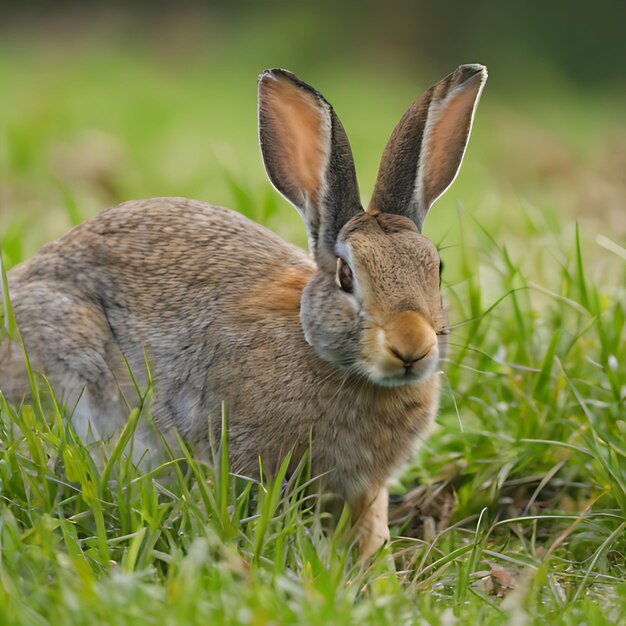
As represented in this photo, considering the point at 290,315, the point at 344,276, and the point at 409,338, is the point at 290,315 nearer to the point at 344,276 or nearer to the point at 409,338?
the point at 344,276

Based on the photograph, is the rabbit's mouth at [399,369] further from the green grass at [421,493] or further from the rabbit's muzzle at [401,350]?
the green grass at [421,493]

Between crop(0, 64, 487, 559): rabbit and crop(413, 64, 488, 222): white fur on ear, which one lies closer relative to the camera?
crop(0, 64, 487, 559): rabbit

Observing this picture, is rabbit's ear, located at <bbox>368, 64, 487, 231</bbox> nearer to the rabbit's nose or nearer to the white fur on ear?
the white fur on ear

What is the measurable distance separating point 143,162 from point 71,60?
4241 mm

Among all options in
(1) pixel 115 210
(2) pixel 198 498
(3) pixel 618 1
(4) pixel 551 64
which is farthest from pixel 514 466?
(3) pixel 618 1

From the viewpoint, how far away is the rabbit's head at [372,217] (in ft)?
12.4

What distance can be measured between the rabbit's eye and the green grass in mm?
603

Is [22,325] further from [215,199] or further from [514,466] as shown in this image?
[215,199]

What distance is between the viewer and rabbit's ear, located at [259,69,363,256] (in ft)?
13.6

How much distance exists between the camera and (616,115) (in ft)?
36.6

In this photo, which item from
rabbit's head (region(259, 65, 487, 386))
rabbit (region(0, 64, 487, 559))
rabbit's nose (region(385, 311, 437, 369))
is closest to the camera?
rabbit's nose (region(385, 311, 437, 369))

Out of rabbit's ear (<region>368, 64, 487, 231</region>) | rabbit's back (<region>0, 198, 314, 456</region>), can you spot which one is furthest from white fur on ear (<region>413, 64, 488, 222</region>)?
rabbit's back (<region>0, 198, 314, 456</region>)

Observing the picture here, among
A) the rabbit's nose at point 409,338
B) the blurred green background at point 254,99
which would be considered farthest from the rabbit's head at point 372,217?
the blurred green background at point 254,99

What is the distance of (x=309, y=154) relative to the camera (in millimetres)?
4258
